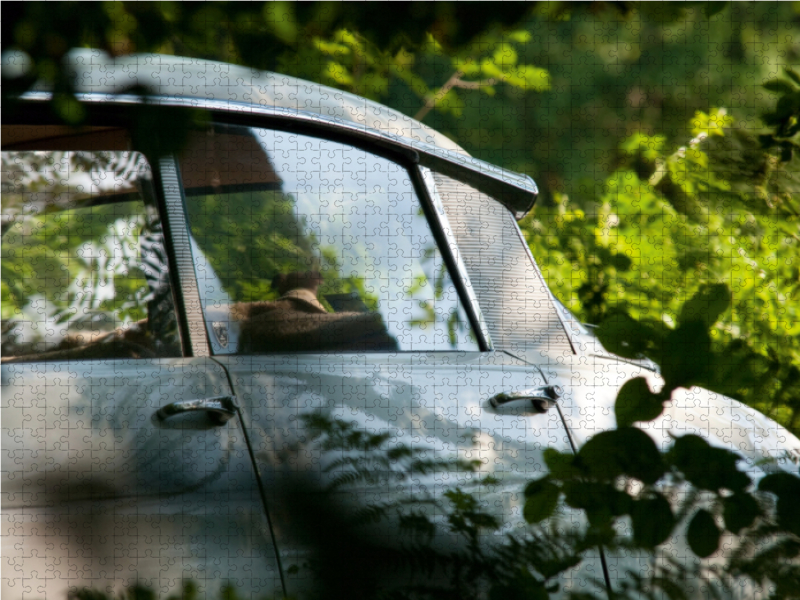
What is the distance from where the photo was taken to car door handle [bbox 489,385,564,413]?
1.79 metres

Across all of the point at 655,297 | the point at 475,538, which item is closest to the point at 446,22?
the point at 475,538

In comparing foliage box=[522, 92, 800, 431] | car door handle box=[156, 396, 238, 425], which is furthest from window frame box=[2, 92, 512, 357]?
foliage box=[522, 92, 800, 431]

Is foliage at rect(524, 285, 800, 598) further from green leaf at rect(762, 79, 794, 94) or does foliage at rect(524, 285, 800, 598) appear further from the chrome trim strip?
the chrome trim strip

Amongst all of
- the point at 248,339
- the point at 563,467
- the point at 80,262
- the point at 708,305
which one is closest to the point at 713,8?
the point at 708,305

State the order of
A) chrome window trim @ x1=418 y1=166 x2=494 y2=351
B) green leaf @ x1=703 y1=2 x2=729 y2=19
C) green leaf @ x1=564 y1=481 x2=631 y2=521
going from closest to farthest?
green leaf @ x1=564 y1=481 x2=631 y2=521 → green leaf @ x1=703 y1=2 x2=729 y2=19 → chrome window trim @ x1=418 y1=166 x2=494 y2=351

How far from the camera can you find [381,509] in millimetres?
1554

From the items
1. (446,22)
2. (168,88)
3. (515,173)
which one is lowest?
(515,173)

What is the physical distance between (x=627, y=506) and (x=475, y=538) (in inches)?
26.9

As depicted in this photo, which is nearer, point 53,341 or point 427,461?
point 53,341

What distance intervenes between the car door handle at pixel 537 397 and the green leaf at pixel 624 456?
77 centimetres

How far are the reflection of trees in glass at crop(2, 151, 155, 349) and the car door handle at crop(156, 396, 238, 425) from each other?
9.2 inches

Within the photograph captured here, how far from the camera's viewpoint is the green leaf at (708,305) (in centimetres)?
92

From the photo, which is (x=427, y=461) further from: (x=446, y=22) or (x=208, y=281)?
(x=446, y=22)

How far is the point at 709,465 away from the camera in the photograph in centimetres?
99
